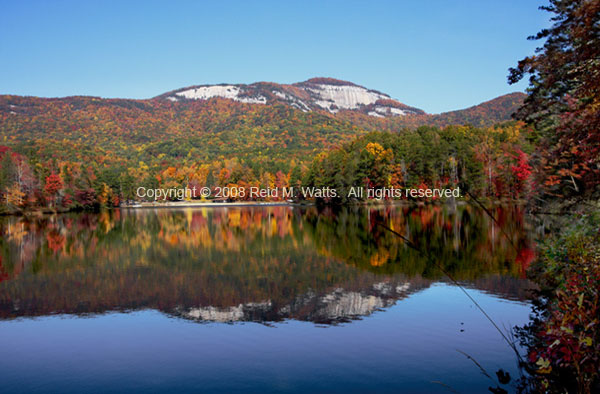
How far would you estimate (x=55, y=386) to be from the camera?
7941mm

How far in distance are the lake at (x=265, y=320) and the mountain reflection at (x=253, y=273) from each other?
0.09m

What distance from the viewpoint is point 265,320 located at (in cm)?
1157

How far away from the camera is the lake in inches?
319

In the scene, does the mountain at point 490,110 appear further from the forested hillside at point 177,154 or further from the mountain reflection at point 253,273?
the mountain reflection at point 253,273

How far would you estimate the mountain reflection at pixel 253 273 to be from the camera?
43.2 ft

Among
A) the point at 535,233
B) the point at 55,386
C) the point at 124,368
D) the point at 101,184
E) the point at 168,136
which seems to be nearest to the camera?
the point at 55,386

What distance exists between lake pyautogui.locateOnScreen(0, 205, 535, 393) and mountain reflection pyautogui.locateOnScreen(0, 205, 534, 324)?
86 millimetres

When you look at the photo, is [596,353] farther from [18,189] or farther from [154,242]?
[18,189]

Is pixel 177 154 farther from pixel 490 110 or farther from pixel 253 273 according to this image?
pixel 253 273

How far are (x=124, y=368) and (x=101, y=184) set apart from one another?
9367 centimetres

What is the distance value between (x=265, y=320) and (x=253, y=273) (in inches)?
255

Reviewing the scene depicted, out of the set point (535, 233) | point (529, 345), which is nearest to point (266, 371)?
point (529, 345)

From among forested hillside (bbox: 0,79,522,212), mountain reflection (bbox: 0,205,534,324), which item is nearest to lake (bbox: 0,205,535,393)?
mountain reflection (bbox: 0,205,534,324)

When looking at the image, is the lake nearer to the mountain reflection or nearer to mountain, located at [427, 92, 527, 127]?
the mountain reflection
